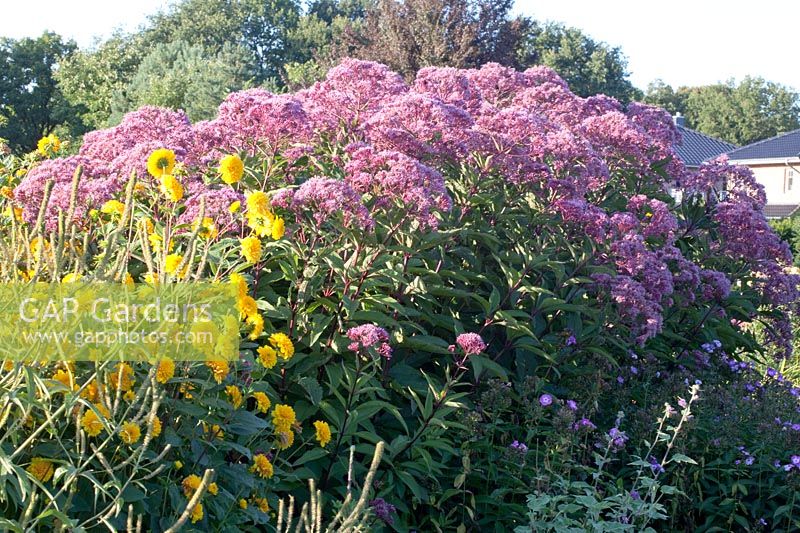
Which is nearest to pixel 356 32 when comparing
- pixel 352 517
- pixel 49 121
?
pixel 49 121

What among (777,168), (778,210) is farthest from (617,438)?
(777,168)

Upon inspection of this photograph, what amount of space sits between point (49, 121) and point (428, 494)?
4669 centimetres

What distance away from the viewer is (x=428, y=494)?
3727mm

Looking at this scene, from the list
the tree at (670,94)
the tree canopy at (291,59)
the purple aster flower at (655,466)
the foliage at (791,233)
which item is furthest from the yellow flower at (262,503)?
the tree at (670,94)

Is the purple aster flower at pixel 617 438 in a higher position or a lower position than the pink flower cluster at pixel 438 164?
lower

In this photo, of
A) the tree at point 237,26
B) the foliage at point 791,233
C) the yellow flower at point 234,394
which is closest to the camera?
the yellow flower at point 234,394

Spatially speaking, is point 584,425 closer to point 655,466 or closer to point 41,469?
point 655,466

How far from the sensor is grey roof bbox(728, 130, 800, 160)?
42.8 m

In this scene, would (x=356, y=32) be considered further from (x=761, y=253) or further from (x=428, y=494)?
(x=428, y=494)

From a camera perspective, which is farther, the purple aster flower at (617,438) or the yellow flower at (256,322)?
the purple aster flower at (617,438)

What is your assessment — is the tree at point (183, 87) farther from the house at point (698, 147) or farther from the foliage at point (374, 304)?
the house at point (698, 147)

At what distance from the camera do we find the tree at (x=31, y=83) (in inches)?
1788

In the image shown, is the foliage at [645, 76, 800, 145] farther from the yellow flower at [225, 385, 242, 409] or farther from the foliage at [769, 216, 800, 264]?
the yellow flower at [225, 385, 242, 409]

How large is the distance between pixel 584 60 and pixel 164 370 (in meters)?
54.3
